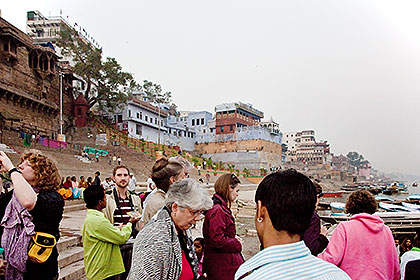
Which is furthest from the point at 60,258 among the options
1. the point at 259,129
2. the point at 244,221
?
the point at 259,129

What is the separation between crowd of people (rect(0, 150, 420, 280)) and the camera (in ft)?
4.04

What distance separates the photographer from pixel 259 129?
46500mm

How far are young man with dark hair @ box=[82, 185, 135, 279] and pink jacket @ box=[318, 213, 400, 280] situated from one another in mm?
2156

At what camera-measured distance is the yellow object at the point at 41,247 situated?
2.38m

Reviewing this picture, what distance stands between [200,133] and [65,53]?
25747 mm

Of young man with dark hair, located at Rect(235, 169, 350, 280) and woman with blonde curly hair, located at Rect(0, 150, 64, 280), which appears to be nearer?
young man with dark hair, located at Rect(235, 169, 350, 280)

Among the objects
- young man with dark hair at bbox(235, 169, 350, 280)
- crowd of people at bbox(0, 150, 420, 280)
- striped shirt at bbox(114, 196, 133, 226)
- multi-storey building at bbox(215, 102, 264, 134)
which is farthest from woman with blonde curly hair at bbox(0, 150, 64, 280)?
multi-storey building at bbox(215, 102, 264, 134)

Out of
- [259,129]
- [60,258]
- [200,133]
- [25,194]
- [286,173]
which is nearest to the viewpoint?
[286,173]

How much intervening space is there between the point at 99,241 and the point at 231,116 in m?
44.8

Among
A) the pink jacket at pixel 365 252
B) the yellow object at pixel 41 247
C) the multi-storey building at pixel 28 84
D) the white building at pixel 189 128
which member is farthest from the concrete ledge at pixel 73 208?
the white building at pixel 189 128

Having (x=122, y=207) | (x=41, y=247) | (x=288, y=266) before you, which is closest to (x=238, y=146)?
(x=122, y=207)

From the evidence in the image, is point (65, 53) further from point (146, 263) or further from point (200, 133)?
point (146, 263)

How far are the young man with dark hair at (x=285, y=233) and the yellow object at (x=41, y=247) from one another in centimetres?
201

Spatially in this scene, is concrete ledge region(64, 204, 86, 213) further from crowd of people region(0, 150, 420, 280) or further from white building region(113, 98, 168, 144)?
white building region(113, 98, 168, 144)
